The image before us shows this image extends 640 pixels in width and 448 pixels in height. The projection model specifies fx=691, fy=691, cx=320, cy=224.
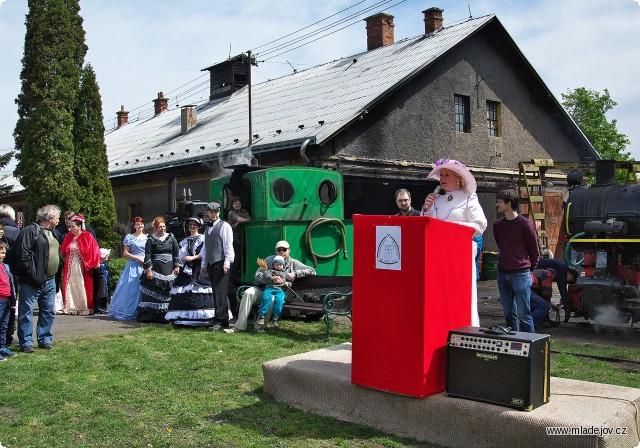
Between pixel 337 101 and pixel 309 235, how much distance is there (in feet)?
26.9

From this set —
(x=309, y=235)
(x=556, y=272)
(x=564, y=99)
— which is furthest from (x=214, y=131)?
(x=564, y=99)

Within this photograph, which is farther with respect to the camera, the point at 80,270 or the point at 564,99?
the point at 564,99

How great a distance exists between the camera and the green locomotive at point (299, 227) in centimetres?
1072

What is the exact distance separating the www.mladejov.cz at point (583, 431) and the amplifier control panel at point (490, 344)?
1.60 ft

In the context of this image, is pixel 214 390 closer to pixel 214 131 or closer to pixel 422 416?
pixel 422 416

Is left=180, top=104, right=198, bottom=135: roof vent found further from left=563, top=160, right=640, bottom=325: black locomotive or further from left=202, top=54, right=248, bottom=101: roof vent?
left=563, top=160, right=640, bottom=325: black locomotive

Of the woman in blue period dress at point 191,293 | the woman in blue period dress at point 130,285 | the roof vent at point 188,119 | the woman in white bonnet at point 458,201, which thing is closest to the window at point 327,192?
the woman in blue period dress at point 191,293

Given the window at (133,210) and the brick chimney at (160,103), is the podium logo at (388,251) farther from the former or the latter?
the brick chimney at (160,103)

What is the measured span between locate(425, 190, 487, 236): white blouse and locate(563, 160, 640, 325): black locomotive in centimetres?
481

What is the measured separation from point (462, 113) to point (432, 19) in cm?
359

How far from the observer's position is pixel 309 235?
10.8 metres

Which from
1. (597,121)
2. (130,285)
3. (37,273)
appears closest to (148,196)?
(130,285)

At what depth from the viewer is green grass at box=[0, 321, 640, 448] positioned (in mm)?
4945

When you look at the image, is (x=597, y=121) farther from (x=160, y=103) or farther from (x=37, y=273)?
(x=37, y=273)
